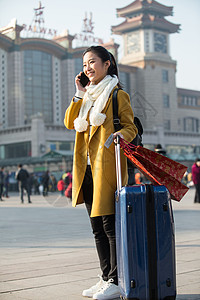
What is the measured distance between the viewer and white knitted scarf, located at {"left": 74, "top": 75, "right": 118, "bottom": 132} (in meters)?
3.87

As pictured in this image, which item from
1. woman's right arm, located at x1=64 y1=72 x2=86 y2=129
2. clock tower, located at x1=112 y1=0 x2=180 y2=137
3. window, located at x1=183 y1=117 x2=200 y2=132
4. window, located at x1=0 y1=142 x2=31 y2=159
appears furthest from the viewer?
window, located at x1=183 y1=117 x2=200 y2=132

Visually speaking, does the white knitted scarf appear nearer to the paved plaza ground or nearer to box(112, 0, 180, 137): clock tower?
the paved plaza ground

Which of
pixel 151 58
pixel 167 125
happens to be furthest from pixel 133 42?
pixel 167 125

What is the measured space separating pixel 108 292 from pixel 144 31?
8972cm

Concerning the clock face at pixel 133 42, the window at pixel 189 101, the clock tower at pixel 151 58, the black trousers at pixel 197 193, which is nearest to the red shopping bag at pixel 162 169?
the black trousers at pixel 197 193

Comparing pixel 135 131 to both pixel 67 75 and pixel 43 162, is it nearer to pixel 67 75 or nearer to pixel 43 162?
pixel 43 162

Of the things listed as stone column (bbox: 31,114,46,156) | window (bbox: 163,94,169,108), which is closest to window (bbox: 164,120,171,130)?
window (bbox: 163,94,169,108)

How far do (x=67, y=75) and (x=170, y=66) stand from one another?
22697mm

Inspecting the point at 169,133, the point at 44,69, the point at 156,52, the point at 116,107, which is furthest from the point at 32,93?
the point at 116,107

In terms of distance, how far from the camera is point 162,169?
362cm

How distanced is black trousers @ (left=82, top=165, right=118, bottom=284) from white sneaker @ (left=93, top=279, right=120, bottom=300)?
0.15 feet

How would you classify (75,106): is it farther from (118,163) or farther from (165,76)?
(165,76)

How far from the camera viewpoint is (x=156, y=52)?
8862 cm

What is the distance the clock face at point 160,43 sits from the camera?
8962 centimetres
